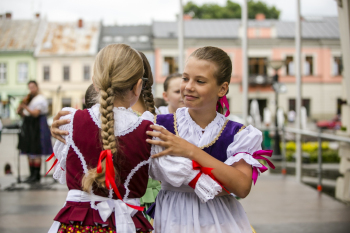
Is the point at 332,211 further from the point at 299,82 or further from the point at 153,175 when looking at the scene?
the point at 153,175

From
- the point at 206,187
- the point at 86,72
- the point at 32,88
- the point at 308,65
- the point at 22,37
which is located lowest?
the point at 206,187

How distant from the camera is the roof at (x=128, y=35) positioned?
25.0m

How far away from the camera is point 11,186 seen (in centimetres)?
596

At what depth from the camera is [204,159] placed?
1.52 meters

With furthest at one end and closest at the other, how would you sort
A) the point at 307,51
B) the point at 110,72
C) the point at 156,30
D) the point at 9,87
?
the point at 307,51
the point at 156,30
the point at 9,87
the point at 110,72

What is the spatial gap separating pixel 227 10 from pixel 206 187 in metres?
35.4

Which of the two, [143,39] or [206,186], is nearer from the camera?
[206,186]

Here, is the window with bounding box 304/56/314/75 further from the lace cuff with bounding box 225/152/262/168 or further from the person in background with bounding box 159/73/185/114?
the lace cuff with bounding box 225/152/262/168

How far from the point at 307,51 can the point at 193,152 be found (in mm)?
27208

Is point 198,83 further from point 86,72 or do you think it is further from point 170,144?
point 86,72

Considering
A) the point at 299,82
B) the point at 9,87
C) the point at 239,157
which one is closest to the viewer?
the point at 239,157

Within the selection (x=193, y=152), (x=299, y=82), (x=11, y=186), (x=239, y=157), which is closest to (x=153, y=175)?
(x=193, y=152)

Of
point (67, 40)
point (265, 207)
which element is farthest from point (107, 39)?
point (265, 207)

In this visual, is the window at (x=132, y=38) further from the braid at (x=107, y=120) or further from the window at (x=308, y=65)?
the braid at (x=107, y=120)
